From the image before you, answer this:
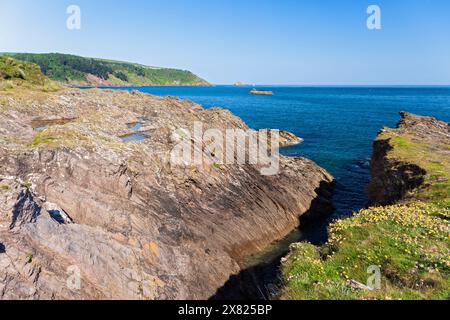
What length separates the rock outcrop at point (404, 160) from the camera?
95.8 ft

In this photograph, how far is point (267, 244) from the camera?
29234mm

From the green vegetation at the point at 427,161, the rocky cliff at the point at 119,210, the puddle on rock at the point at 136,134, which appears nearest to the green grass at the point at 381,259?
the green vegetation at the point at 427,161

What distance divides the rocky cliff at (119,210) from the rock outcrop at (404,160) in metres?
8.60

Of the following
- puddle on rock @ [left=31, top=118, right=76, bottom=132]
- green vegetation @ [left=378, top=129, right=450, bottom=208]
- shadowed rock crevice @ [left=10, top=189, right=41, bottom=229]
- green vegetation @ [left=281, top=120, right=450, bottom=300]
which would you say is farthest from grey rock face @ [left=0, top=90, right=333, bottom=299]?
green vegetation @ [left=378, top=129, right=450, bottom=208]

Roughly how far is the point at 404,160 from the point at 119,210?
2969cm

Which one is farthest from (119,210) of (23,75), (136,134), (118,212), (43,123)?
(23,75)

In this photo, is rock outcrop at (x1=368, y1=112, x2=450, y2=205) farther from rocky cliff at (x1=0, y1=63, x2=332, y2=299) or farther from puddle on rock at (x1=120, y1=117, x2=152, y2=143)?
puddle on rock at (x1=120, y1=117, x2=152, y2=143)

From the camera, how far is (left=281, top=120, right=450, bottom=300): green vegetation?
38.7ft

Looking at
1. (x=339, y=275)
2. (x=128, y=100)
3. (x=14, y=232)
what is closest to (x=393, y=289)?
(x=339, y=275)

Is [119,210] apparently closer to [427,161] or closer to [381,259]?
[381,259]

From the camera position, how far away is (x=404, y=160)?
33.0m
